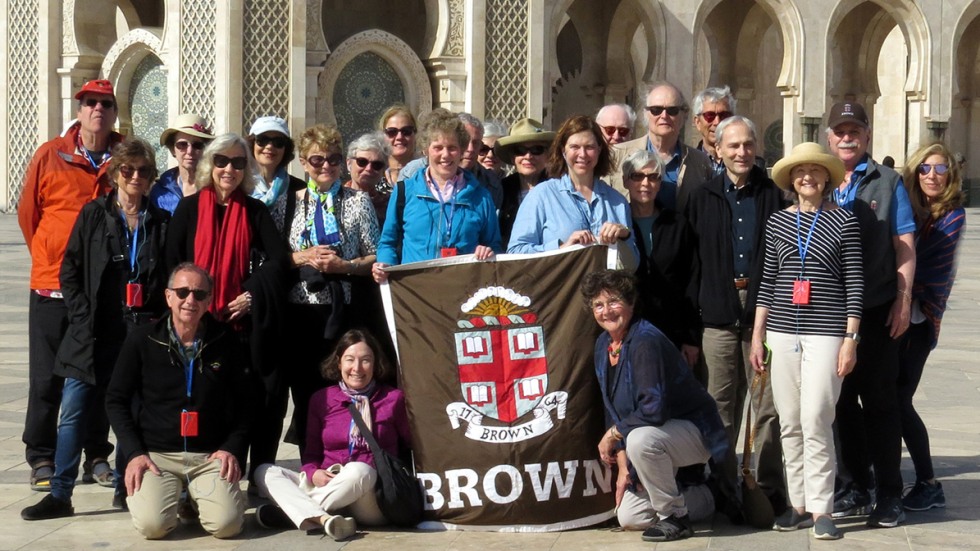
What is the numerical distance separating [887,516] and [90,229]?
4.21 meters

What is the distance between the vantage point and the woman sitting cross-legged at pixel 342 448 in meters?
6.62

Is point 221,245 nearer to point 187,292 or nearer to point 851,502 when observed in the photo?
point 187,292

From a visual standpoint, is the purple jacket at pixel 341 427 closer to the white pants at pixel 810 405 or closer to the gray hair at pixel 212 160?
the gray hair at pixel 212 160

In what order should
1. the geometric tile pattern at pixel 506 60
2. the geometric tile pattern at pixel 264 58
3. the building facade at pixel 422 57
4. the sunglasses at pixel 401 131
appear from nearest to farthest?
the sunglasses at pixel 401 131 → the geometric tile pattern at pixel 264 58 → the building facade at pixel 422 57 → the geometric tile pattern at pixel 506 60

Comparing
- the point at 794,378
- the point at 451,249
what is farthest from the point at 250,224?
the point at 794,378

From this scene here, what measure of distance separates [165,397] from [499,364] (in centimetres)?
159

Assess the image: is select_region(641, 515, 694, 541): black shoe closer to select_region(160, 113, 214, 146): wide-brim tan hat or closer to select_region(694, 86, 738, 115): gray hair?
select_region(694, 86, 738, 115): gray hair

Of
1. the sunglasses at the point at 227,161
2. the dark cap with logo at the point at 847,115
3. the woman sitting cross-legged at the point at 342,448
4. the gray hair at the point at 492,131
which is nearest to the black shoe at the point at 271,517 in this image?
the woman sitting cross-legged at the point at 342,448

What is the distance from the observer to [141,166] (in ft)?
23.7

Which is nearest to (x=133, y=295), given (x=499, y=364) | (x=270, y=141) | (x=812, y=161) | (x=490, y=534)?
(x=270, y=141)

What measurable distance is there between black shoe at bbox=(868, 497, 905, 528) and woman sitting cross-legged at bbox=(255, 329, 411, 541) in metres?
2.27

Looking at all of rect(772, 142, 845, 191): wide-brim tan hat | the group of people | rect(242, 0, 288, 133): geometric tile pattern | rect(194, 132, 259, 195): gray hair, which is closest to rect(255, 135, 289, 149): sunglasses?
the group of people

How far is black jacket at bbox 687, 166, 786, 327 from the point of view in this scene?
6.96m

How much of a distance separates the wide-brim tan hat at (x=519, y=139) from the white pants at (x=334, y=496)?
2.11m
